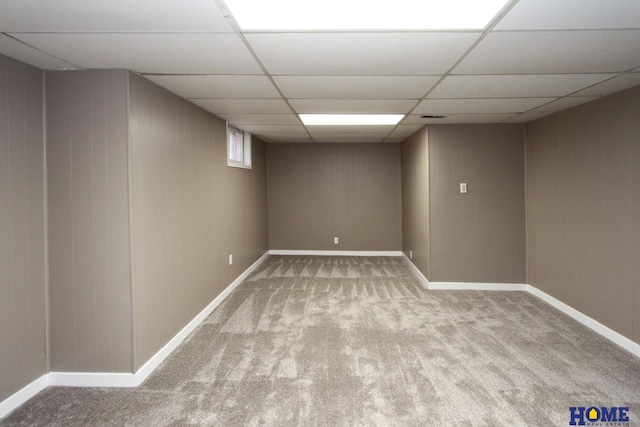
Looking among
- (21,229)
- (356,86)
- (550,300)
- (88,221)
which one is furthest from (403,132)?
(21,229)

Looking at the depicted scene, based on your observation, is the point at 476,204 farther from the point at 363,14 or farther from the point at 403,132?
the point at 363,14

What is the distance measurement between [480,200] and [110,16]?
177 inches

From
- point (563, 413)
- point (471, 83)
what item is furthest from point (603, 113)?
point (563, 413)

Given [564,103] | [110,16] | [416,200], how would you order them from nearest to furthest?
[110,16] < [564,103] < [416,200]

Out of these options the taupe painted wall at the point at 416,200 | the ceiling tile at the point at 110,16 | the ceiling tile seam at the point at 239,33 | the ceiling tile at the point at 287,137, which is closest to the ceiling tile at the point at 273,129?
the ceiling tile at the point at 287,137

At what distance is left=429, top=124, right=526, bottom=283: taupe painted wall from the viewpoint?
5090 mm

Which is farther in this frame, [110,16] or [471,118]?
[471,118]

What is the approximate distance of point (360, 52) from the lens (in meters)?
2.31

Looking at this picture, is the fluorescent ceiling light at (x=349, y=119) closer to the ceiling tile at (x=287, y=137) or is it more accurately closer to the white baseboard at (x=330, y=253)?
the ceiling tile at (x=287, y=137)

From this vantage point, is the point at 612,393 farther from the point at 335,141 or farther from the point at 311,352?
the point at 335,141

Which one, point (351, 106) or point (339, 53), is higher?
point (351, 106)

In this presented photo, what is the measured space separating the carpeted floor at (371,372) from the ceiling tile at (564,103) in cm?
207

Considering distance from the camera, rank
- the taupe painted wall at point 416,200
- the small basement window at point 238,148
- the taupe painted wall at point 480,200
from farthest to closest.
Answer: the taupe painted wall at point 416,200
the small basement window at point 238,148
the taupe painted wall at point 480,200

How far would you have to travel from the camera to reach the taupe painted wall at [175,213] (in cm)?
283
